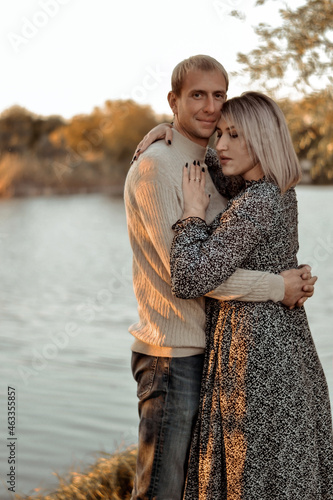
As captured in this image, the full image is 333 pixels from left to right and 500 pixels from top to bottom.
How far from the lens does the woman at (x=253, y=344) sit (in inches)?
77.9

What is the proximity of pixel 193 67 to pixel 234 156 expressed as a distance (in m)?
0.34

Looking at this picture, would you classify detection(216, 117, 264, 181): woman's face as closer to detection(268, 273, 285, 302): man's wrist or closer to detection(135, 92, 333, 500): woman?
detection(135, 92, 333, 500): woman

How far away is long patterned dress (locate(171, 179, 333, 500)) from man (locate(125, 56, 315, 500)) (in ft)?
0.16

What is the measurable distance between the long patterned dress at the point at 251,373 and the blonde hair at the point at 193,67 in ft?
1.40

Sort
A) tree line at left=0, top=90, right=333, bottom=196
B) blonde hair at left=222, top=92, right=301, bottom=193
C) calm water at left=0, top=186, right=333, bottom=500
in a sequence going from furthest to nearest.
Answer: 1. tree line at left=0, top=90, right=333, bottom=196
2. calm water at left=0, top=186, right=333, bottom=500
3. blonde hair at left=222, top=92, right=301, bottom=193

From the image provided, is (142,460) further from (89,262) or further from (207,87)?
(89,262)

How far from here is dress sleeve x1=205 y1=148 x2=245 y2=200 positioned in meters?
2.27

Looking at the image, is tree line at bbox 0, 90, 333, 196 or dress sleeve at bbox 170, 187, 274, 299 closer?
dress sleeve at bbox 170, 187, 274, 299

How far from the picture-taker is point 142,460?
212 cm

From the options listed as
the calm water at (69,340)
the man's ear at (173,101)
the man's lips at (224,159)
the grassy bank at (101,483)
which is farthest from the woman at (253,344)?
the calm water at (69,340)

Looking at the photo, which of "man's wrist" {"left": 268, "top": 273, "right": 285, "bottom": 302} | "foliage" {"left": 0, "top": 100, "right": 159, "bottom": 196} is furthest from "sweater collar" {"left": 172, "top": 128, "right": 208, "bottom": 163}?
"foliage" {"left": 0, "top": 100, "right": 159, "bottom": 196}

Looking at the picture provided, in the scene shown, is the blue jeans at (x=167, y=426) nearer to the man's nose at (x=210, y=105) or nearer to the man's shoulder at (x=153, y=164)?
the man's shoulder at (x=153, y=164)

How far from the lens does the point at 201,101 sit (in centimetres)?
220

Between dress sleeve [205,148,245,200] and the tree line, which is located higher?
the tree line
